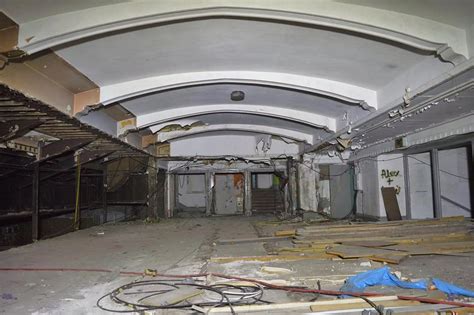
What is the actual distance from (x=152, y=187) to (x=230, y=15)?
7.29 metres

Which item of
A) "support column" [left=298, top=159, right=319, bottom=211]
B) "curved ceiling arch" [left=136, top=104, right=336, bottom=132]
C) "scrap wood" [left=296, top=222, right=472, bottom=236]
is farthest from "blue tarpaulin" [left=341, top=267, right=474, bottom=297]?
"support column" [left=298, top=159, right=319, bottom=211]

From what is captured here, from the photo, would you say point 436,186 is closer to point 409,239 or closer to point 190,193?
point 409,239

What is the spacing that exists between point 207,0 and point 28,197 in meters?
6.52

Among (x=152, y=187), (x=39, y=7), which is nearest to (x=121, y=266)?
(x=39, y=7)

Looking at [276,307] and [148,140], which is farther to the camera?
[148,140]

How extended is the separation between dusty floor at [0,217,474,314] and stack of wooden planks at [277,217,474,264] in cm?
20

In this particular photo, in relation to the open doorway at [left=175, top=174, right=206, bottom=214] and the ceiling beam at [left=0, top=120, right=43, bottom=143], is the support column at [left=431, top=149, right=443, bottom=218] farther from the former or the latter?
the open doorway at [left=175, top=174, right=206, bottom=214]

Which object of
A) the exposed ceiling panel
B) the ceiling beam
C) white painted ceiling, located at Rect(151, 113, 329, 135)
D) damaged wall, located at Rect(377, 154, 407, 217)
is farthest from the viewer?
damaged wall, located at Rect(377, 154, 407, 217)

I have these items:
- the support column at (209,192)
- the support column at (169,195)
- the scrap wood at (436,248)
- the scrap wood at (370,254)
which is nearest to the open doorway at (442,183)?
the scrap wood at (436,248)

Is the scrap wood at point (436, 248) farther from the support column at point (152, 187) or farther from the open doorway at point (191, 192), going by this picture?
the open doorway at point (191, 192)

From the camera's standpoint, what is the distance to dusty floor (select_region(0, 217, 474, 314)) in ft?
9.26

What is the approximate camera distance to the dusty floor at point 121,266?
2.82 m

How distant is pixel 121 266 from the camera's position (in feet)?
12.8

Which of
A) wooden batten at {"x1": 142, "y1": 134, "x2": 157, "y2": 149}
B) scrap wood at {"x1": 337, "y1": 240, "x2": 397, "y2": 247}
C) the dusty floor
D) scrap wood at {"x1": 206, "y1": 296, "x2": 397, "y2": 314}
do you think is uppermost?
wooden batten at {"x1": 142, "y1": 134, "x2": 157, "y2": 149}
